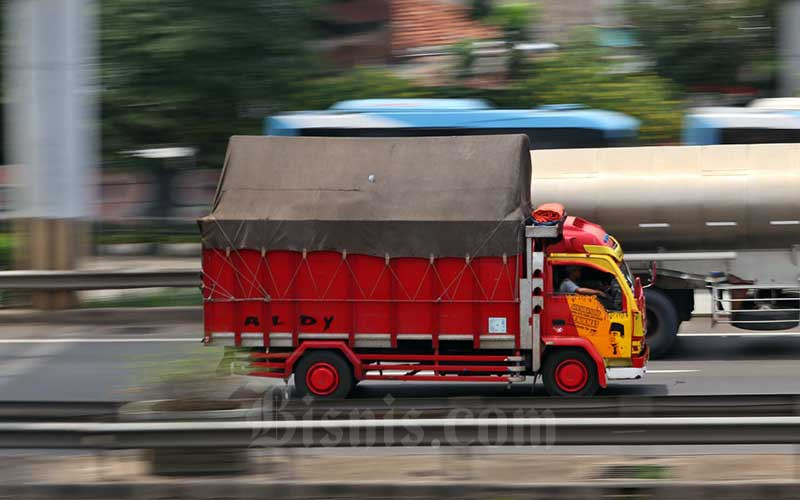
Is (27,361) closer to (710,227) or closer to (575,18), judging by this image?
(710,227)

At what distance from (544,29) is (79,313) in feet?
76.3

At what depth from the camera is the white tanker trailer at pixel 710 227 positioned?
16719 mm

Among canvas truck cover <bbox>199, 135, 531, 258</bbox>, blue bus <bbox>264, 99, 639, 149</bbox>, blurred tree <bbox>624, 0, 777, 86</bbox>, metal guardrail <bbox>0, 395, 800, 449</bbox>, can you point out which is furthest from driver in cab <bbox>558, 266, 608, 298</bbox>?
blurred tree <bbox>624, 0, 777, 86</bbox>

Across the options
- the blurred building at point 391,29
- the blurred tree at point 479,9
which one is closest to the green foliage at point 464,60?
the blurred building at point 391,29

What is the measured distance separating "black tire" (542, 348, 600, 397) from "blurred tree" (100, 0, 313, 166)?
16.4 metres

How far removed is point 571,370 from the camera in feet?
42.8

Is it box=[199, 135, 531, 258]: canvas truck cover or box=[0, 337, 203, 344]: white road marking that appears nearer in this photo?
box=[199, 135, 531, 258]: canvas truck cover

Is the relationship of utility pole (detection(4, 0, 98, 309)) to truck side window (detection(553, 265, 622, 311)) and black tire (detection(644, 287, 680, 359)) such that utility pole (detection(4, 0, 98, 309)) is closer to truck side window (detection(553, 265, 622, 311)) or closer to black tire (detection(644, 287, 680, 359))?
black tire (detection(644, 287, 680, 359))

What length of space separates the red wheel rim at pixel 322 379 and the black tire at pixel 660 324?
17.8 ft

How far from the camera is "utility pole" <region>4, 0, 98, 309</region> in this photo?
65.6 feet

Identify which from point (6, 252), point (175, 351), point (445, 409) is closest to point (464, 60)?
point (6, 252)

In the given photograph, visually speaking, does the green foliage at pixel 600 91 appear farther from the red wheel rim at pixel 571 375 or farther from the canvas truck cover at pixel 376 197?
the red wheel rim at pixel 571 375

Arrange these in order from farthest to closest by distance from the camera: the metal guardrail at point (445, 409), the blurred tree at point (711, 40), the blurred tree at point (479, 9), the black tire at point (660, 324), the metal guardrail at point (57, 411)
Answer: the blurred tree at point (479, 9), the blurred tree at point (711, 40), the black tire at point (660, 324), the metal guardrail at point (57, 411), the metal guardrail at point (445, 409)

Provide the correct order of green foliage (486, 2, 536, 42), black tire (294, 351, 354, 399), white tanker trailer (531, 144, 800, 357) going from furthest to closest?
green foliage (486, 2, 536, 42)
white tanker trailer (531, 144, 800, 357)
black tire (294, 351, 354, 399)
